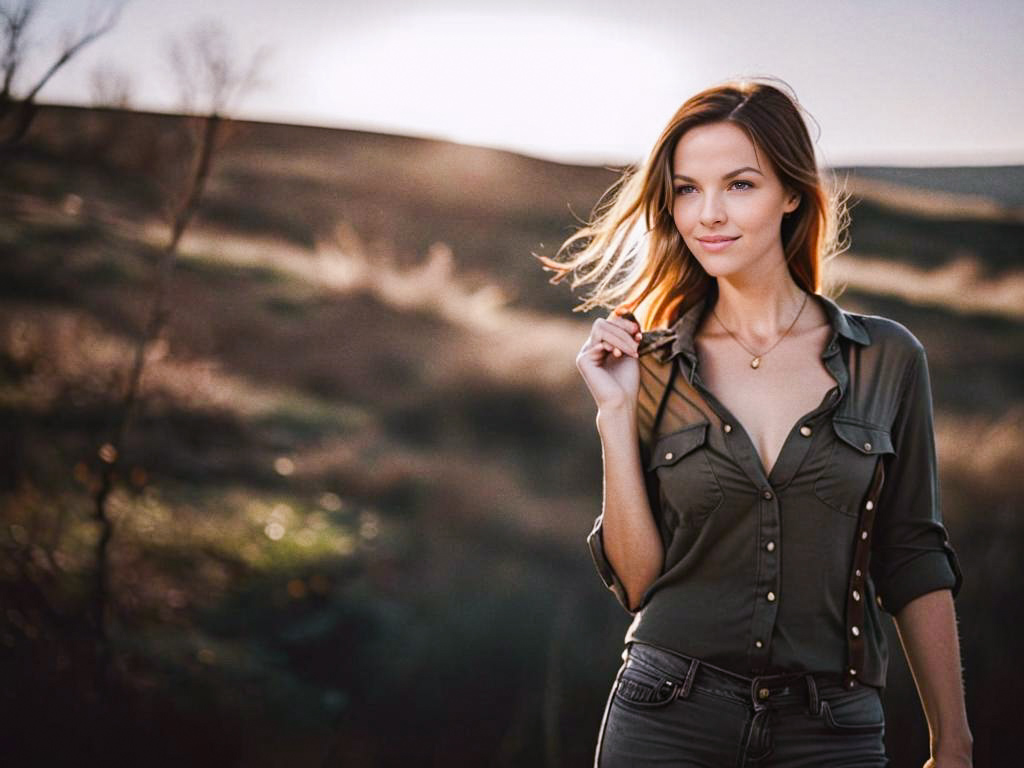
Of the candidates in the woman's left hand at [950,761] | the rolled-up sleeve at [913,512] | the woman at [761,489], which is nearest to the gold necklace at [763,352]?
the woman at [761,489]

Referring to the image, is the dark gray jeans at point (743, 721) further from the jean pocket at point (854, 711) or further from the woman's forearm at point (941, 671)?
the woman's forearm at point (941, 671)

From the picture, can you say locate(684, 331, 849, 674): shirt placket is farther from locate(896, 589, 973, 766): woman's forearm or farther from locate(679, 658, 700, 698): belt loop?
locate(896, 589, 973, 766): woman's forearm

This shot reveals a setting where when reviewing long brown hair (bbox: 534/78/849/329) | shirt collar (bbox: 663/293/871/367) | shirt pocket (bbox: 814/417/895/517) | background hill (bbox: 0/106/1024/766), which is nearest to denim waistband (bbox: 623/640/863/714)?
shirt pocket (bbox: 814/417/895/517)

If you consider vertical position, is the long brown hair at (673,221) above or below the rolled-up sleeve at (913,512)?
above

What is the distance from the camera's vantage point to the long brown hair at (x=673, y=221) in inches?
86.0

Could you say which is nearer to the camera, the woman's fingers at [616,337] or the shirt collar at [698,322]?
the shirt collar at [698,322]

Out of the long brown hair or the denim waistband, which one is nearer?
the denim waistband

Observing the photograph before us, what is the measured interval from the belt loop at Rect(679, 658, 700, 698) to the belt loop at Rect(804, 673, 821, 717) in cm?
20

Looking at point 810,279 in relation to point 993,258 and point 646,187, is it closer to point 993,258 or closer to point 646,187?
point 646,187

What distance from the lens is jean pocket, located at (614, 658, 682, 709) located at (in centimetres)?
204

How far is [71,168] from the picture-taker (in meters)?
6.83

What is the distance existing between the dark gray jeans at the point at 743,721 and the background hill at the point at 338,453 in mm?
3740

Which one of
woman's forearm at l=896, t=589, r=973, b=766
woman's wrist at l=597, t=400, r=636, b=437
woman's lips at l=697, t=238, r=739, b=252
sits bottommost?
woman's forearm at l=896, t=589, r=973, b=766

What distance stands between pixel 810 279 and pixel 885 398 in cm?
37
